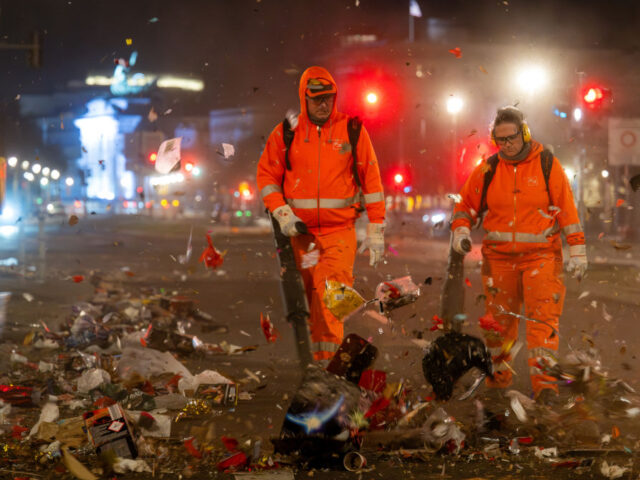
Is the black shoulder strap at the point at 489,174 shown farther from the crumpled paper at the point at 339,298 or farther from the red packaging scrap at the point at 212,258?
the red packaging scrap at the point at 212,258

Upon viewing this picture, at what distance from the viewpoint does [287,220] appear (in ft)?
18.8

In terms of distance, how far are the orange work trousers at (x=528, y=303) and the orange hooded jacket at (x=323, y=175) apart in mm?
940

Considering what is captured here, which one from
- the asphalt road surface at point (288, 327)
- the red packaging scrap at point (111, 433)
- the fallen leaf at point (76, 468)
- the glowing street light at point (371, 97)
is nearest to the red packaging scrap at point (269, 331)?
the asphalt road surface at point (288, 327)

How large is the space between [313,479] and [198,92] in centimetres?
13167

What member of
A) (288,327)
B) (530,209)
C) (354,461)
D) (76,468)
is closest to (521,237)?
(530,209)

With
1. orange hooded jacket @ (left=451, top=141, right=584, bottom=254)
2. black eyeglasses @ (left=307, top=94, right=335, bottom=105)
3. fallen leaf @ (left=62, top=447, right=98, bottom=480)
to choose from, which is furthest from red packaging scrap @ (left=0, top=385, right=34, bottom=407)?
orange hooded jacket @ (left=451, top=141, right=584, bottom=254)

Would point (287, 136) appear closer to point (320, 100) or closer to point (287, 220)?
point (320, 100)

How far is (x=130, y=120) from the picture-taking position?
127 meters

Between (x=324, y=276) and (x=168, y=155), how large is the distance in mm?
3105

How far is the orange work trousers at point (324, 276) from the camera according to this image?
5.79m

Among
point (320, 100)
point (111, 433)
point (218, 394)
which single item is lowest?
point (218, 394)

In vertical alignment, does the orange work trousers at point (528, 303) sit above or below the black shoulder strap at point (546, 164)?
below

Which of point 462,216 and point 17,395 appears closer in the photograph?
point 17,395

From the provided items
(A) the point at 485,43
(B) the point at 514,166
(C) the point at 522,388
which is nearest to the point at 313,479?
(C) the point at 522,388
